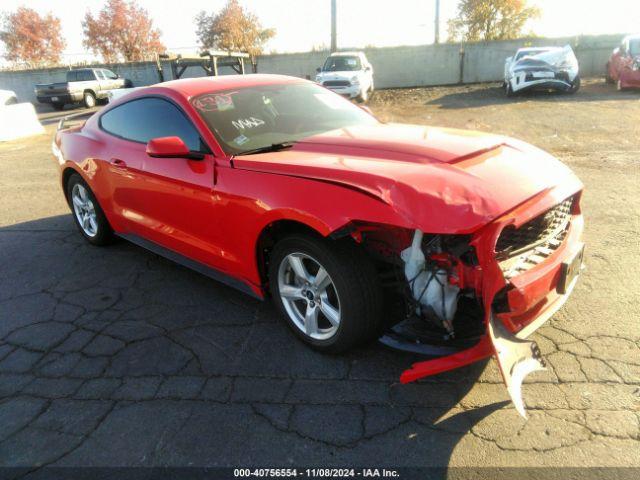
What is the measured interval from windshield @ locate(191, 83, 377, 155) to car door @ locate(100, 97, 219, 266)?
7.4 inches

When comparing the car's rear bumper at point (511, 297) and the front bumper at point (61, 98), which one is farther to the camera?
the front bumper at point (61, 98)

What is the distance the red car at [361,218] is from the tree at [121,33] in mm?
45800

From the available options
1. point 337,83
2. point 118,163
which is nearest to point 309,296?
point 118,163

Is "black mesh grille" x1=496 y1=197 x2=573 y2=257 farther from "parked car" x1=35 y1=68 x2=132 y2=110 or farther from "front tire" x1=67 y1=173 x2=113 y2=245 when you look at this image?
"parked car" x1=35 y1=68 x2=132 y2=110

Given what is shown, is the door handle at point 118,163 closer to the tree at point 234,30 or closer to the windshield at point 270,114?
the windshield at point 270,114

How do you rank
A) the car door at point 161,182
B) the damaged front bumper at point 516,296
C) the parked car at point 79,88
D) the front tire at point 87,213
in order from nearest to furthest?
the damaged front bumper at point 516,296 < the car door at point 161,182 < the front tire at point 87,213 < the parked car at point 79,88

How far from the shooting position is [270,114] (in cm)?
372

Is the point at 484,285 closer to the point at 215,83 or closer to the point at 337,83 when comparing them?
the point at 215,83

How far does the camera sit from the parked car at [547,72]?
1481 cm

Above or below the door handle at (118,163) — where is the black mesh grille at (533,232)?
below

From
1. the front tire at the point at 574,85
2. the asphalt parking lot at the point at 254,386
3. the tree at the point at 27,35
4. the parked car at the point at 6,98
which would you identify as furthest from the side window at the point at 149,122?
the tree at the point at 27,35

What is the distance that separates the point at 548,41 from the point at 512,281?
26075mm

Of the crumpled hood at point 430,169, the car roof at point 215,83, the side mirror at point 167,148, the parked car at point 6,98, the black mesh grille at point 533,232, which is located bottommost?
the parked car at point 6,98

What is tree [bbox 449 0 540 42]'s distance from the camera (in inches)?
1375
